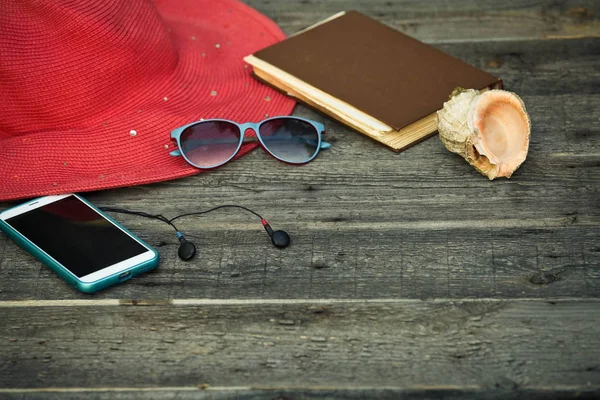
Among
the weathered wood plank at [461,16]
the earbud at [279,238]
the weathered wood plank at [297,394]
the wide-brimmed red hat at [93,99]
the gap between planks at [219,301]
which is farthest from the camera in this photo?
the weathered wood plank at [461,16]

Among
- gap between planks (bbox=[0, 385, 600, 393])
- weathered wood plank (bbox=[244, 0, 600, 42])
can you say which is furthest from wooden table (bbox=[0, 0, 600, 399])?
weathered wood plank (bbox=[244, 0, 600, 42])

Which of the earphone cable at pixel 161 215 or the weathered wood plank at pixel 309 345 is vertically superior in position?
the earphone cable at pixel 161 215

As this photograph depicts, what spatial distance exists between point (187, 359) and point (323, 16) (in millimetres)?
1043

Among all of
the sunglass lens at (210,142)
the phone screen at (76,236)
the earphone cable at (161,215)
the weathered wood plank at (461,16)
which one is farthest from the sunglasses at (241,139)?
the weathered wood plank at (461,16)

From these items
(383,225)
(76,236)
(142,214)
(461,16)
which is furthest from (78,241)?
(461,16)

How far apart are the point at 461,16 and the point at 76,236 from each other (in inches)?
41.4

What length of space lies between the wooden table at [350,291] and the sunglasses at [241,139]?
0.02 metres

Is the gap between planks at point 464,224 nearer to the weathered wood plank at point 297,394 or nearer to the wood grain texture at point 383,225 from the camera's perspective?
the wood grain texture at point 383,225

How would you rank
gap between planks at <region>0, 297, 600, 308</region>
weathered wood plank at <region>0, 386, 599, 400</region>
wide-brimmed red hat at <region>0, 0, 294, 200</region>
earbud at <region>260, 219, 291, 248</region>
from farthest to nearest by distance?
wide-brimmed red hat at <region>0, 0, 294, 200</region>, earbud at <region>260, 219, 291, 248</region>, gap between planks at <region>0, 297, 600, 308</region>, weathered wood plank at <region>0, 386, 599, 400</region>

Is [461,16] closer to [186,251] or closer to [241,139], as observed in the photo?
[241,139]

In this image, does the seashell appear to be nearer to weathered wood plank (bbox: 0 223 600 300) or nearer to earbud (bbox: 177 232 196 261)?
weathered wood plank (bbox: 0 223 600 300)

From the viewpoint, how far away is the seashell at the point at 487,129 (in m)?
1.24

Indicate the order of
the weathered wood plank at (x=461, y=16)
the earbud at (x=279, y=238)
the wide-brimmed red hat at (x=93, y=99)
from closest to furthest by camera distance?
1. the earbud at (x=279, y=238)
2. the wide-brimmed red hat at (x=93, y=99)
3. the weathered wood plank at (x=461, y=16)

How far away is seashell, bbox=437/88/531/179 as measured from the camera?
4.08ft
